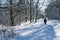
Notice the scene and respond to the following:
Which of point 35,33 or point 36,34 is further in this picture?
point 35,33

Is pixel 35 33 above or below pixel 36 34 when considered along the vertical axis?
below

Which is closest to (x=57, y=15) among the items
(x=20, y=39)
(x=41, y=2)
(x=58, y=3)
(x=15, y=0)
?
(x=58, y=3)

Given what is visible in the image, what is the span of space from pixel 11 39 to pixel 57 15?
62.0 m

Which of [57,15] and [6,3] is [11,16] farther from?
[57,15]

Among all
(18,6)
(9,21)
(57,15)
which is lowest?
(57,15)

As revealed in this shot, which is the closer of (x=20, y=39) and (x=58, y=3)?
(x=20, y=39)

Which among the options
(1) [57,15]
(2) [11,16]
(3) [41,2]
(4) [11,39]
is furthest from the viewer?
(1) [57,15]

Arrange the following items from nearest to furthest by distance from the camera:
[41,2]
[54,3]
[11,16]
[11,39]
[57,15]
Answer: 1. [11,39]
2. [11,16]
3. [41,2]
4. [57,15]
5. [54,3]

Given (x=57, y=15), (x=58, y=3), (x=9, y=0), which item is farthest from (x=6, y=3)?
(x=58, y=3)

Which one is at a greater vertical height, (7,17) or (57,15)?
(7,17)

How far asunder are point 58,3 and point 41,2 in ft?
101

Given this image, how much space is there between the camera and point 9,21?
34.7 m

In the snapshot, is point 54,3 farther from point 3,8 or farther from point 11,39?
point 11,39

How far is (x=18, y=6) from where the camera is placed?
33.6 meters
